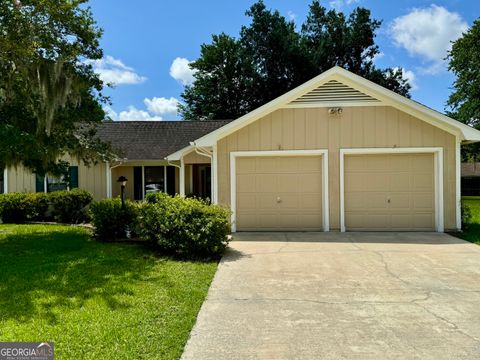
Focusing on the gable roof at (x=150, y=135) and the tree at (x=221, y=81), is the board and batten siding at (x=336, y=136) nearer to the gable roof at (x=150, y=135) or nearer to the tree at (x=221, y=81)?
the gable roof at (x=150, y=135)

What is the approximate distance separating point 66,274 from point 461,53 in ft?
107

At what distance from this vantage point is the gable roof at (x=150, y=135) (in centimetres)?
1606

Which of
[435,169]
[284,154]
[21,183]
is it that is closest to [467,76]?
[435,169]

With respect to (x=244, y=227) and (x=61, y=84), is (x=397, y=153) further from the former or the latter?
(x=61, y=84)

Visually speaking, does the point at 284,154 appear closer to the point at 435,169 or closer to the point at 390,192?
the point at 390,192

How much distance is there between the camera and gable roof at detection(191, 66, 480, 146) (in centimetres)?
1032

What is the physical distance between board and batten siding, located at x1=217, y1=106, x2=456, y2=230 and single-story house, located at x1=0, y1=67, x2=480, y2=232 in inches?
1.1

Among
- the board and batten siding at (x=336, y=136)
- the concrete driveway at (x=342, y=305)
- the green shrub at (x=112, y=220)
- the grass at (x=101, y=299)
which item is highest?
the board and batten siding at (x=336, y=136)

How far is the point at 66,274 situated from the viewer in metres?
6.20

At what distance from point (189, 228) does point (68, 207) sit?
8.17 m

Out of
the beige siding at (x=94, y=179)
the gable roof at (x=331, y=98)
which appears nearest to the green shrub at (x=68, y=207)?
the beige siding at (x=94, y=179)

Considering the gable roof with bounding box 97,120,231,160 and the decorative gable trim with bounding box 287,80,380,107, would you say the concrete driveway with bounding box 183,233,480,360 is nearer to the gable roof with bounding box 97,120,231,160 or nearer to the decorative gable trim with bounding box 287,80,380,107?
the decorative gable trim with bounding box 287,80,380,107

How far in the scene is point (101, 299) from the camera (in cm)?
496

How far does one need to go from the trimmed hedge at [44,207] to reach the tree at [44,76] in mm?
3465
